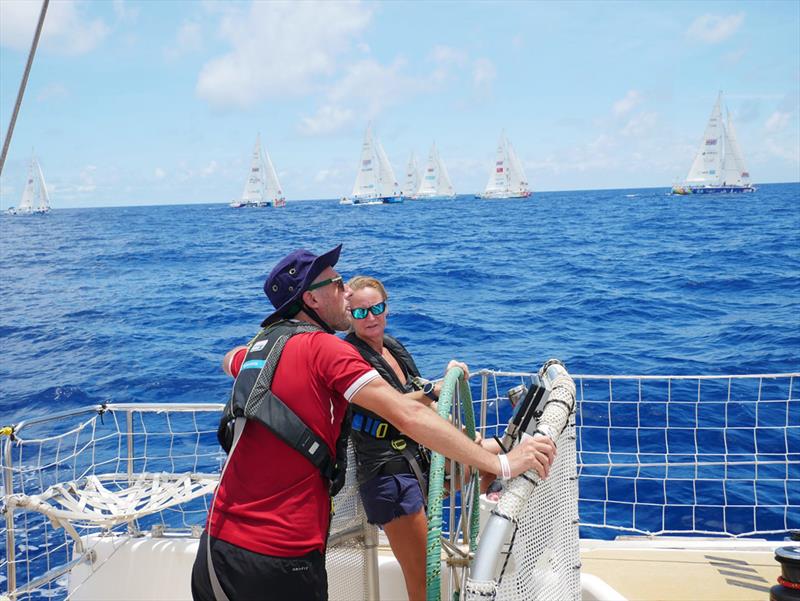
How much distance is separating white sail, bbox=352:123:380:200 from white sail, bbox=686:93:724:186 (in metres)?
42.5

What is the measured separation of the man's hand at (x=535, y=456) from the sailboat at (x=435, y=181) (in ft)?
374

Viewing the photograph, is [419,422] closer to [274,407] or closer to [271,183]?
[274,407]

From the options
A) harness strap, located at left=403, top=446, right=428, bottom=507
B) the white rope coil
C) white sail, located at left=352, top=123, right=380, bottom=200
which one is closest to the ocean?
the white rope coil

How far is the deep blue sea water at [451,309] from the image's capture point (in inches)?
481

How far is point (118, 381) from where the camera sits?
12539mm

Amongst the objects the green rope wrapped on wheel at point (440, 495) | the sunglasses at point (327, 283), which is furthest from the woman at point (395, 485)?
the sunglasses at point (327, 283)

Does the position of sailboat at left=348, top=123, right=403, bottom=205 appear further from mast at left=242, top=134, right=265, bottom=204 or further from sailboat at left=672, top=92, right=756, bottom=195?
sailboat at left=672, top=92, right=756, bottom=195

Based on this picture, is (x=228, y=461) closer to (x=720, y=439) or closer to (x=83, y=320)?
(x=720, y=439)

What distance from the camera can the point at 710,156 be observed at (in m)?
85.8

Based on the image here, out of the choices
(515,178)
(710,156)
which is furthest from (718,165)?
(515,178)

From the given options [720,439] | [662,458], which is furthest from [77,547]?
[720,439]

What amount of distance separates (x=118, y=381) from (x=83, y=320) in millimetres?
6994

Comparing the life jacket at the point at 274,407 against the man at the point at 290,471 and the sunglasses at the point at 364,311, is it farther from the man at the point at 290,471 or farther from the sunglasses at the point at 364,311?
the sunglasses at the point at 364,311

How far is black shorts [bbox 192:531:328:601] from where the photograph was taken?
6.43 feet
